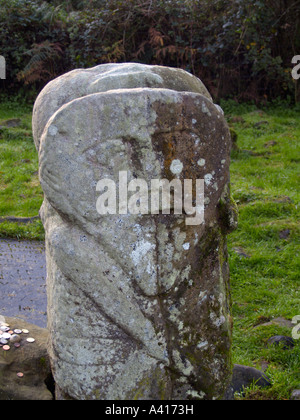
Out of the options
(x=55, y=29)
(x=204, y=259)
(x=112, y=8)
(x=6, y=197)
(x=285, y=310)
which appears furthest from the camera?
(x=55, y=29)

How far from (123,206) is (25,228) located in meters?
3.92

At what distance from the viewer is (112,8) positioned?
1043 centimetres

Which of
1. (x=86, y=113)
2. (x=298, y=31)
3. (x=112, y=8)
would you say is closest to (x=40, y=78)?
(x=112, y=8)

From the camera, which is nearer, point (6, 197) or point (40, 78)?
point (6, 197)

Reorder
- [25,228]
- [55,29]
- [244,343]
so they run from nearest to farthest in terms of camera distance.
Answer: [244,343] < [25,228] < [55,29]

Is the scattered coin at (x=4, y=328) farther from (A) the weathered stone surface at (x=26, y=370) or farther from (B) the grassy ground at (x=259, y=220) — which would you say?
(B) the grassy ground at (x=259, y=220)

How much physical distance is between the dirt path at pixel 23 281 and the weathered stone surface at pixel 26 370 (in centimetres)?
124

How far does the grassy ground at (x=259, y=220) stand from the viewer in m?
3.99

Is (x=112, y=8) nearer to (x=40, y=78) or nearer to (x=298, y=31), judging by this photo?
(x=40, y=78)

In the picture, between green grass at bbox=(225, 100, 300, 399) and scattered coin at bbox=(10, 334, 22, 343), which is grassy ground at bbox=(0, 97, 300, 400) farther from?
scattered coin at bbox=(10, 334, 22, 343)

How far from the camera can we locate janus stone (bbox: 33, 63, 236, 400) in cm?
247

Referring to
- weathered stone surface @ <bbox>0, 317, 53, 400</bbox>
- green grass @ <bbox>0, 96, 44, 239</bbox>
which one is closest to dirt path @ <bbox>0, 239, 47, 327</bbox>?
green grass @ <bbox>0, 96, 44, 239</bbox>
